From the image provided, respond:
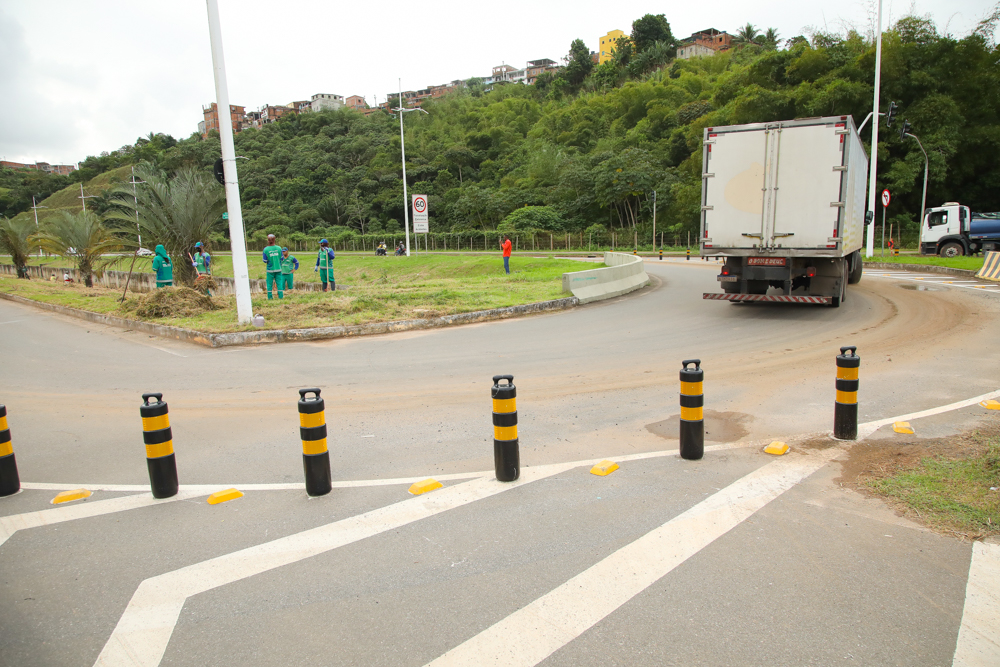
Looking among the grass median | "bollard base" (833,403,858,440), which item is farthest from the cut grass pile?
the grass median

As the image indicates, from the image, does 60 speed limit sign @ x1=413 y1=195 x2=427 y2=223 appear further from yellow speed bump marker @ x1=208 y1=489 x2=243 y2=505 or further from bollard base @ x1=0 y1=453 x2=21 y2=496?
yellow speed bump marker @ x1=208 y1=489 x2=243 y2=505

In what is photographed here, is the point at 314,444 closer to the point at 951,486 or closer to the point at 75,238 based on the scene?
the point at 951,486

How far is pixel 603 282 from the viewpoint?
16953mm

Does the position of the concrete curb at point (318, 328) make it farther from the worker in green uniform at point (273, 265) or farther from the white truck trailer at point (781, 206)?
the white truck trailer at point (781, 206)

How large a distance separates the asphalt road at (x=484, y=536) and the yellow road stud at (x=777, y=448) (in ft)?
0.50

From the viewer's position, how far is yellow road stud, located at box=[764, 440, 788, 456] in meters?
5.24

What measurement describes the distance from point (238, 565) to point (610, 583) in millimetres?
2145

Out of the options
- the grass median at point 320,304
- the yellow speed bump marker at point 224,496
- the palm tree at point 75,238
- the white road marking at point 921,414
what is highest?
the palm tree at point 75,238

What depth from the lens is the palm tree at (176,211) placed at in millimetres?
16891

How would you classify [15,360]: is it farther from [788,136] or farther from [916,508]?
[788,136]

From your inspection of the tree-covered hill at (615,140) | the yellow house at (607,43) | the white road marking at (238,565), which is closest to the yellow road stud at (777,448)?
the white road marking at (238,565)

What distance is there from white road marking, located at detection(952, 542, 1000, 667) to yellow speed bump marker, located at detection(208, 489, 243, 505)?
4412 mm

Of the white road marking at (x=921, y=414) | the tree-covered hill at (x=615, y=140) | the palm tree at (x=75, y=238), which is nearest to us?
the white road marking at (x=921, y=414)

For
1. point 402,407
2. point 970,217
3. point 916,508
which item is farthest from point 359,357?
point 970,217
